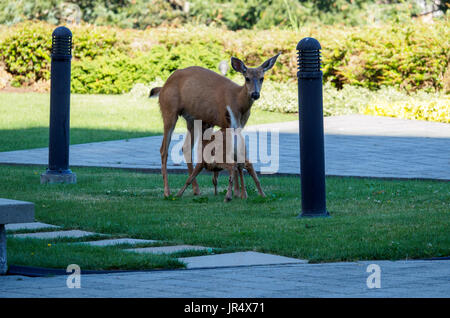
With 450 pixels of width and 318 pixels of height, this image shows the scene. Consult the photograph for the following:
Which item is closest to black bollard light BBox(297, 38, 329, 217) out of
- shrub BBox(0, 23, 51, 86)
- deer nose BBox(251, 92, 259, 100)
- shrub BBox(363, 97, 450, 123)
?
deer nose BBox(251, 92, 259, 100)

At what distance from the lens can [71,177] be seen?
38.3ft

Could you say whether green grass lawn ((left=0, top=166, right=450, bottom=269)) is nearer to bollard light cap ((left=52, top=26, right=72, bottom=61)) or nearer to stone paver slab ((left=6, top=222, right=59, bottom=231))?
stone paver slab ((left=6, top=222, right=59, bottom=231))

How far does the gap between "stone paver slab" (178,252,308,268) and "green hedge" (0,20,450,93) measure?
58.2 ft

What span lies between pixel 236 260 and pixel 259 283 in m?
0.95

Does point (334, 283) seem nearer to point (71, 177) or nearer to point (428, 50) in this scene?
point (71, 177)

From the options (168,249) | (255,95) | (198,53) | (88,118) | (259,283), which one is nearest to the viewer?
(259,283)

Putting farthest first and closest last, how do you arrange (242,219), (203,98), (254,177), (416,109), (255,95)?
(416,109)
(203,98)
(254,177)
(255,95)
(242,219)

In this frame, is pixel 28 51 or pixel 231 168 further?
pixel 28 51

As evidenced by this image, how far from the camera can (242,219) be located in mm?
8453

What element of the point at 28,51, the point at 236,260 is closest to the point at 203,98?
the point at 236,260

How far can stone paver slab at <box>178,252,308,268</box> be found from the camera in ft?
20.4

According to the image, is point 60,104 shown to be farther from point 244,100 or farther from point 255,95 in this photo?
point 255,95

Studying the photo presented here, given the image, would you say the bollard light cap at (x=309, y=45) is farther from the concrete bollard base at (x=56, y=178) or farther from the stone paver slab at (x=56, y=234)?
the concrete bollard base at (x=56, y=178)

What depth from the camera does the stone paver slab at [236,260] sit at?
20.4 ft
